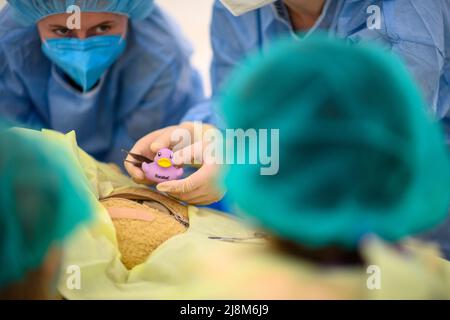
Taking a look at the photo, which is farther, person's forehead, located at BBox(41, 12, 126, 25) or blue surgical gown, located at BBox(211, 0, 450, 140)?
person's forehead, located at BBox(41, 12, 126, 25)

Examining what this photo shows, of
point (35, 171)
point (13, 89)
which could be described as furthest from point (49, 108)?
point (35, 171)

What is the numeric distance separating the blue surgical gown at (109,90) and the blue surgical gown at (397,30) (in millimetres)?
158

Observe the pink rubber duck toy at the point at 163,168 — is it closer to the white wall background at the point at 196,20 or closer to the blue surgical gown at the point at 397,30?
the blue surgical gown at the point at 397,30

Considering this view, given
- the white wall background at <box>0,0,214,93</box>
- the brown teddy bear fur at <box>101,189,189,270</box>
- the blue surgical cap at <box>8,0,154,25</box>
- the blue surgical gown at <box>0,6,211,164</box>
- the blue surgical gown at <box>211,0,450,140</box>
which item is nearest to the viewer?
the brown teddy bear fur at <box>101,189,189,270</box>

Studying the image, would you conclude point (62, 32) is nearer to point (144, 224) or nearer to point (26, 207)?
point (144, 224)

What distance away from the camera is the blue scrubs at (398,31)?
1.04 meters

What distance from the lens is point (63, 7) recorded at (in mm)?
1165

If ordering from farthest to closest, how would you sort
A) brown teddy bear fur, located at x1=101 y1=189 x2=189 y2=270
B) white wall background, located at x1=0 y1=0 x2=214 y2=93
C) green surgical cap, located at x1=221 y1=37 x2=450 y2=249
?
white wall background, located at x1=0 y1=0 x2=214 y2=93 → brown teddy bear fur, located at x1=101 y1=189 x2=189 y2=270 → green surgical cap, located at x1=221 y1=37 x2=450 y2=249

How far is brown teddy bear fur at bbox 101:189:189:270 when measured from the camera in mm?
928

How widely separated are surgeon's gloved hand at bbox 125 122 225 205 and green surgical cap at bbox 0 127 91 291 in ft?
1.46

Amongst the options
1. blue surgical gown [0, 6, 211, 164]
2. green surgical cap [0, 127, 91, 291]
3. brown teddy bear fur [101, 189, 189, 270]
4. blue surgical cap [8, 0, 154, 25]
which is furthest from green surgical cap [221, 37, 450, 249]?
blue surgical gown [0, 6, 211, 164]

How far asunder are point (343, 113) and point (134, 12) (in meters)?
0.83

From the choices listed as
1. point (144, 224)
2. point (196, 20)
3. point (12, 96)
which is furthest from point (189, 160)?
point (196, 20)

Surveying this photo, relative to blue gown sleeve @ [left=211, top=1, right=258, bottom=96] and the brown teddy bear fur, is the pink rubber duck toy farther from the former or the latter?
blue gown sleeve @ [left=211, top=1, right=258, bottom=96]
